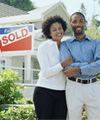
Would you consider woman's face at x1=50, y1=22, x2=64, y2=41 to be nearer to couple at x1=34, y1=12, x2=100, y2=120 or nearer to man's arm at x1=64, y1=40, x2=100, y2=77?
couple at x1=34, y1=12, x2=100, y2=120

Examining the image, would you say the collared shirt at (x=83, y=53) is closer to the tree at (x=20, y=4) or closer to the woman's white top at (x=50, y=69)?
the woman's white top at (x=50, y=69)

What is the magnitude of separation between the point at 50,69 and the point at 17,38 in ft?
13.3

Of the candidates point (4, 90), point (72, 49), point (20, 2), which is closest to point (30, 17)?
point (4, 90)

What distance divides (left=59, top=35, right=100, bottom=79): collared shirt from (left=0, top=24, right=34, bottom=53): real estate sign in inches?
135

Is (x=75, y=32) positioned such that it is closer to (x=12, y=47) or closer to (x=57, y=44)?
(x=57, y=44)

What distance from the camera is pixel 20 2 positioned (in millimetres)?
33031

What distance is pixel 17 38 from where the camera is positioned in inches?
240

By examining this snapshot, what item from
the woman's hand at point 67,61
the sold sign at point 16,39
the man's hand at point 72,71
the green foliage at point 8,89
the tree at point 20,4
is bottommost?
the green foliage at point 8,89

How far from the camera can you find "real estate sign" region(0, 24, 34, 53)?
5.80m

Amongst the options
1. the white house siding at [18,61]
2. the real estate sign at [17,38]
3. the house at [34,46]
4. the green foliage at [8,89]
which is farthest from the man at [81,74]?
the white house siding at [18,61]

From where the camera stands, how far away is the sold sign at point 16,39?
5.82m

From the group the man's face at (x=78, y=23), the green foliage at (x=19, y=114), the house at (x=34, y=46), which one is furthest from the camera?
the house at (x=34, y=46)

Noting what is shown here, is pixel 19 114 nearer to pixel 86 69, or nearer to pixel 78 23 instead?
pixel 86 69

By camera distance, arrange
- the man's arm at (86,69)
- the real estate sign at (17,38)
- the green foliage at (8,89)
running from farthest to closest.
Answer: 1. the real estate sign at (17,38)
2. the green foliage at (8,89)
3. the man's arm at (86,69)
